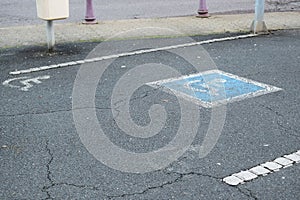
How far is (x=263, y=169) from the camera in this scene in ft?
14.4

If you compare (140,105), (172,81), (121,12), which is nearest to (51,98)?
(140,105)

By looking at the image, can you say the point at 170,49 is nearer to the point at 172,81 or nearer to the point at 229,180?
the point at 172,81

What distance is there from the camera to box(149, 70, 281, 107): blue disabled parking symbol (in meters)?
6.19

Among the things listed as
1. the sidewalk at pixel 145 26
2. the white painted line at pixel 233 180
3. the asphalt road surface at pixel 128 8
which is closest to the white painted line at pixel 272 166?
the white painted line at pixel 233 180

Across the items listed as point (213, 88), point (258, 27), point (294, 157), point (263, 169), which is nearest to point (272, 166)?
point (263, 169)

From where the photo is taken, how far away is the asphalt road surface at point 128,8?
39.9 ft

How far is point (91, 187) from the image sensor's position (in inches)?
160

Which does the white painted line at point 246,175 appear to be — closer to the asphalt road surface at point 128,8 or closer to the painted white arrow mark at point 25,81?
the painted white arrow mark at point 25,81

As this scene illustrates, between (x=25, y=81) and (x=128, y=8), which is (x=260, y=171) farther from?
(x=128, y=8)

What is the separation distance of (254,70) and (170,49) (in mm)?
1857

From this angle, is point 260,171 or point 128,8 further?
point 128,8

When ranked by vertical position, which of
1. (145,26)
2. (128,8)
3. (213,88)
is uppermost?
(128,8)

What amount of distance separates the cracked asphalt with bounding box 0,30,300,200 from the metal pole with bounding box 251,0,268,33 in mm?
2560

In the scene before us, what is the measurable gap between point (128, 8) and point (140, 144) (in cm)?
918
